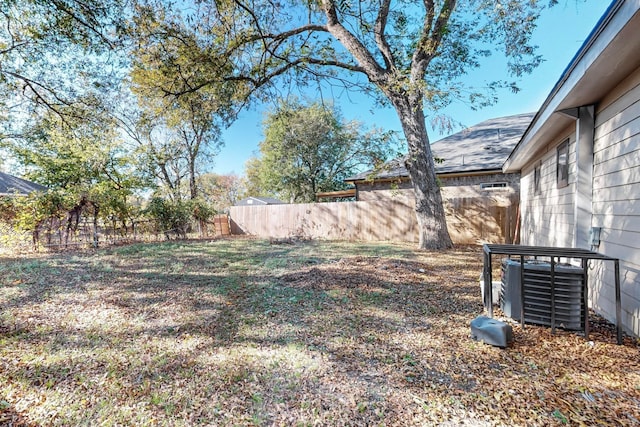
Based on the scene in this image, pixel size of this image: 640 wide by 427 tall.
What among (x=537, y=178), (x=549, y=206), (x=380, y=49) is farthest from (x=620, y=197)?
(x=380, y=49)

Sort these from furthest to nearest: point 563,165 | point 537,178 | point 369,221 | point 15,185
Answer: point 15,185 < point 369,221 < point 537,178 < point 563,165

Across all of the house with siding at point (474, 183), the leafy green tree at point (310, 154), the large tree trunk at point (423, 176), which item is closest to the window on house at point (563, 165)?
the large tree trunk at point (423, 176)

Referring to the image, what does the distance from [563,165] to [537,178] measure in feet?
6.90

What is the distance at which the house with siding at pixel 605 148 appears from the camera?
2.29 meters

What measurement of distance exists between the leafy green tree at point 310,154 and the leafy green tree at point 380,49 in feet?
32.0

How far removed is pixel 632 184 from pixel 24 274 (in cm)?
819

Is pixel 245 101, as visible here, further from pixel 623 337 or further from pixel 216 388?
pixel 623 337

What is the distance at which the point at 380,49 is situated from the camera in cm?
717

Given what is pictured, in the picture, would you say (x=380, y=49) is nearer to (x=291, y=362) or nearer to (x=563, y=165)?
(x=563, y=165)

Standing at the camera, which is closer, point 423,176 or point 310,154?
point 423,176

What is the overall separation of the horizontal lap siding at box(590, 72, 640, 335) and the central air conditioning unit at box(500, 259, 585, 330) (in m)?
0.42

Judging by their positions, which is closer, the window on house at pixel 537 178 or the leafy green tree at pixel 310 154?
the window on house at pixel 537 178

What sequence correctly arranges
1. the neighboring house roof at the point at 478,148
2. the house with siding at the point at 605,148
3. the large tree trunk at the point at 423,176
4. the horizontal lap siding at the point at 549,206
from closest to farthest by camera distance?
the house with siding at the point at 605,148, the horizontal lap siding at the point at 549,206, the large tree trunk at the point at 423,176, the neighboring house roof at the point at 478,148

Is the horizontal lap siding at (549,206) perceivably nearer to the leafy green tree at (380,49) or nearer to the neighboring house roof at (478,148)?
the leafy green tree at (380,49)
